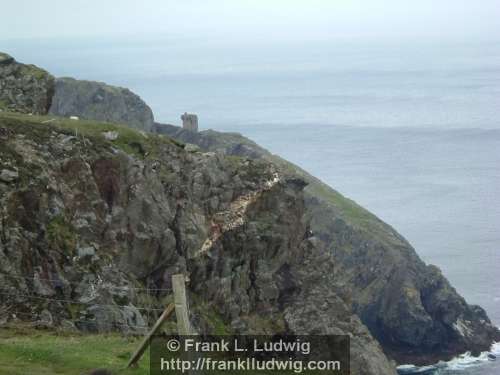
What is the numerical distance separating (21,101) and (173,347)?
31.8m

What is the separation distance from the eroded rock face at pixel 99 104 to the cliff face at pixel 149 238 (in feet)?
243

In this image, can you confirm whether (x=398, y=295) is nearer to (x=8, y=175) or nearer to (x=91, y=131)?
(x=91, y=131)

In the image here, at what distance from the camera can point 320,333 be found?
52.8m

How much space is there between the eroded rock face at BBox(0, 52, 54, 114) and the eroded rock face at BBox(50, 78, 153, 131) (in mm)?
69115

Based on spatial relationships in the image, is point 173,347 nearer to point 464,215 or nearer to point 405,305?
point 405,305

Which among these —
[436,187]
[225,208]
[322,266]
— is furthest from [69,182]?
[436,187]

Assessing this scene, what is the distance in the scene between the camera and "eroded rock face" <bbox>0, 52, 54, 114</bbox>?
54.6 metres

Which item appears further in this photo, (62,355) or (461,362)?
(461,362)

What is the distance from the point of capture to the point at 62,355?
23766 mm

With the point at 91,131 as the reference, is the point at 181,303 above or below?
below

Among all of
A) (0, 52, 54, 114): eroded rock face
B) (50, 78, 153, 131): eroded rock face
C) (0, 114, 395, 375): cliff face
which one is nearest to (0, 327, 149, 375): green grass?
(0, 114, 395, 375): cliff face

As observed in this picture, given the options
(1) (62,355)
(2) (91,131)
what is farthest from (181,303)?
(2) (91,131)

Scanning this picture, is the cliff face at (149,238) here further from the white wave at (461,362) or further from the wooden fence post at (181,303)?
the white wave at (461,362)

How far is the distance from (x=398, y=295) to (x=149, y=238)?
6692cm
